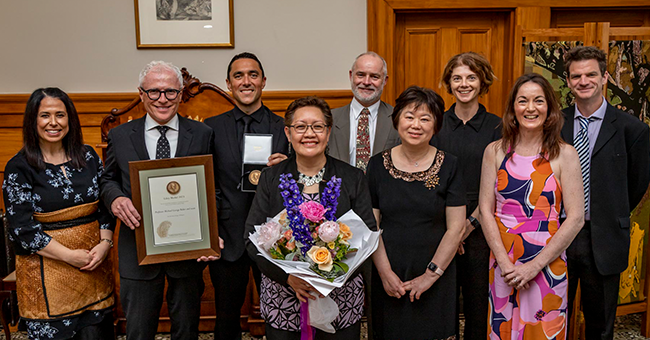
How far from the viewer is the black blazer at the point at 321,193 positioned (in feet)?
6.72

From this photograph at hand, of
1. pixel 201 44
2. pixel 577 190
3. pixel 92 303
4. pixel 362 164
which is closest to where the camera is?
pixel 577 190

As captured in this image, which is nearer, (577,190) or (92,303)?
(577,190)

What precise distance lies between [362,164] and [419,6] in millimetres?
1864

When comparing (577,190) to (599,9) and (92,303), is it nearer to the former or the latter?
(92,303)

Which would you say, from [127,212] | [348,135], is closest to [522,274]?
[348,135]

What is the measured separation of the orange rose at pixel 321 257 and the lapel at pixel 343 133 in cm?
97

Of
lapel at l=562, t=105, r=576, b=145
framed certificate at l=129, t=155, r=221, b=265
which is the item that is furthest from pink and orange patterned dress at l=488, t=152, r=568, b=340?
Answer: framed certificate at l=129, t=155, r=221, b=265

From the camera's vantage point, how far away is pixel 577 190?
7.26 feet

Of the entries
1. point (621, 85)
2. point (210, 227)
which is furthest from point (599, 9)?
point (210, 227)

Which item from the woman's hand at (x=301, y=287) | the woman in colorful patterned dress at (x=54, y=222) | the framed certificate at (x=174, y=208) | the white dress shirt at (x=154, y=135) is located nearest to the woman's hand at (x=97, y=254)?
the woman in colorful patterned dress at (x=54, y=222)

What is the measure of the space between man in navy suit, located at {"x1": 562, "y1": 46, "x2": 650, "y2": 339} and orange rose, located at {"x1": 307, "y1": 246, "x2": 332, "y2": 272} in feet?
4.68

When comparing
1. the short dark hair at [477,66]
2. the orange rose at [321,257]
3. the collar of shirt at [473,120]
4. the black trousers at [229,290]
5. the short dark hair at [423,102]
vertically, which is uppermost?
the short dark hair at [477,66]

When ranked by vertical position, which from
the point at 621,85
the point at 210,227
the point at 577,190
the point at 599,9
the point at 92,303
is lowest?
the point at 92,303

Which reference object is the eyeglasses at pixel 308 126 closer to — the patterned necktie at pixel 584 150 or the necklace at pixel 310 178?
the necklace at pixel 310 178
